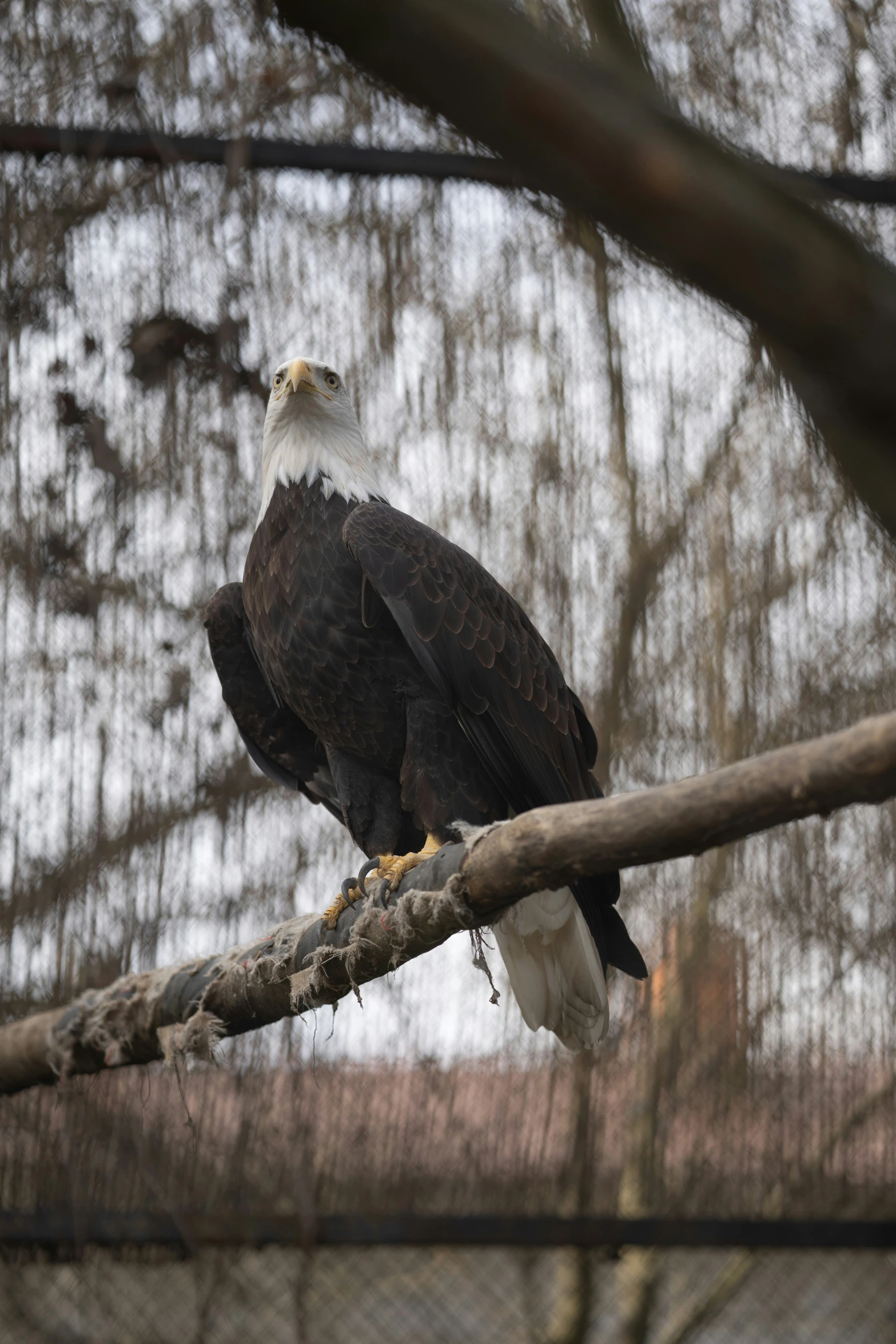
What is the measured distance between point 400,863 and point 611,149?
3.28ft

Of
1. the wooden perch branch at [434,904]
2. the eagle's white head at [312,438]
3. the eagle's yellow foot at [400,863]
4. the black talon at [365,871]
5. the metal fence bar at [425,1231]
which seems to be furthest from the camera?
the metal fence bar at [425,1231]

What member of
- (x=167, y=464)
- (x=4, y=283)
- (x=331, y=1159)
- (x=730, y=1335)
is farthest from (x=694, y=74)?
(x=730, y=1335)

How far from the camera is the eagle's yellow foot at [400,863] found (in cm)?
143

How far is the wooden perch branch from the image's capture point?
2.11ft

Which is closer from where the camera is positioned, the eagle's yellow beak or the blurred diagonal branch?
the blurred diagonal branch

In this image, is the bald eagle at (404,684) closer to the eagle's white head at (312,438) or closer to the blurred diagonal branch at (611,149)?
the eagle's white head at (312,438)

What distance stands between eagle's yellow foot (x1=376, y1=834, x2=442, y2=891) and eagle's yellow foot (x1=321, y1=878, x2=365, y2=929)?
1.6 inches

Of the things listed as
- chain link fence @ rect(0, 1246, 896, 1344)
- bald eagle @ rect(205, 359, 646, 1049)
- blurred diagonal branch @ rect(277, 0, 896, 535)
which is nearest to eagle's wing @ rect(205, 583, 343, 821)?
bald eagle @ rect(205, 359, 646, 1049)

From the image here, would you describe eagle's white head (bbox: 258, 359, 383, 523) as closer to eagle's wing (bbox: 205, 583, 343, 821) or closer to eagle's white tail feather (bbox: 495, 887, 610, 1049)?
eagle's wing (bbox: 205, 583, 343, 821)

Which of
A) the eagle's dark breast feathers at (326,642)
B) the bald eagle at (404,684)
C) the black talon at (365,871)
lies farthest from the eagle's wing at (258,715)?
the black talon at (365,871)

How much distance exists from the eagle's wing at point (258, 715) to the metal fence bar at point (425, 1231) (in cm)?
74

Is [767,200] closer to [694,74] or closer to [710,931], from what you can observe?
[694,74]

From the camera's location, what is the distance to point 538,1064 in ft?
6.66

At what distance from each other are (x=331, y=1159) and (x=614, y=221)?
5.76 ft
